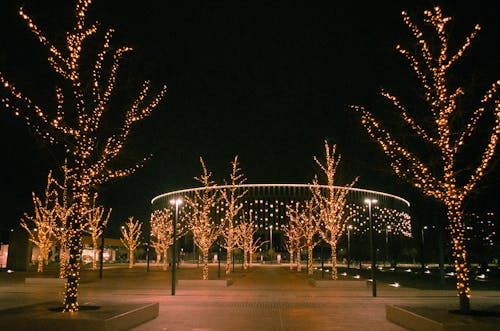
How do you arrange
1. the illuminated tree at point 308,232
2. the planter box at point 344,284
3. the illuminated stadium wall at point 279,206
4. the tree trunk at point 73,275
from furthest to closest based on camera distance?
the illuminated stadium wall at point 279,206, the illuminated tree at point 308,232, the planter box at point 344,284, the tree trunk at point 73,275

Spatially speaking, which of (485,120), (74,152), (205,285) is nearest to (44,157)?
(74,152)

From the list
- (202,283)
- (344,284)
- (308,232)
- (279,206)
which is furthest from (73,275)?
(279,206)

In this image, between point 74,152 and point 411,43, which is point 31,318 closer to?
point 74,152

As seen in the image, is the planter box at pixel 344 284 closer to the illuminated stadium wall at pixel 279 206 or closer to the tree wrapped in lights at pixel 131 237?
the tree wrapped in lights at pixel 131 237

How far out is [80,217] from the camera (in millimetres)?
13719

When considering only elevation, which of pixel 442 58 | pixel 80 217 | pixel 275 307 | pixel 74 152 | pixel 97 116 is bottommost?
pixel 275 307

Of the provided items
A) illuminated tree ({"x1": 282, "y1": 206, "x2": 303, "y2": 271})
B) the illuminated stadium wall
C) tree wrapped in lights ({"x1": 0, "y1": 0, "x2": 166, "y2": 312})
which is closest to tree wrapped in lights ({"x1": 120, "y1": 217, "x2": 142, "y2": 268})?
illuminated tree ({"x1": 282, "y1": 206, "x2": 303, "y2": 271})

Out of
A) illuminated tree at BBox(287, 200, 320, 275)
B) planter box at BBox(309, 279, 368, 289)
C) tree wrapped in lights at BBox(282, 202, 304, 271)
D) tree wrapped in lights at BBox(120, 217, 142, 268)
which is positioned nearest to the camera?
planter box at BBox(309, 279, 368, 289)

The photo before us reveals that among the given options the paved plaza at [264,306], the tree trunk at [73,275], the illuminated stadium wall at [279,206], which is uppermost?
the illuminated stadium wall at [279,206]

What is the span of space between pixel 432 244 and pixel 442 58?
62125mm

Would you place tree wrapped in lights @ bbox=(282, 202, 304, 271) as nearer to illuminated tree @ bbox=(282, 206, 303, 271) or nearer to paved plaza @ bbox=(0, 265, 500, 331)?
illuminated tree @ bbox=(282, 206, 303, 271)

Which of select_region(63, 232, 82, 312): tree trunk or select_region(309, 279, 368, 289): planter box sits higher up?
select_region(63, 232, 82, 312): tree trunk

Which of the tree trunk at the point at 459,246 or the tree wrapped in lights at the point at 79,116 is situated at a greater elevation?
the tree wrapped in lights at the point at 79,116

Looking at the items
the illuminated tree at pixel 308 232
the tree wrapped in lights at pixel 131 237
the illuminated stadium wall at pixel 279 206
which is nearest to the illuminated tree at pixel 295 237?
the illuminated tree at pixel 308 232
